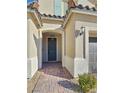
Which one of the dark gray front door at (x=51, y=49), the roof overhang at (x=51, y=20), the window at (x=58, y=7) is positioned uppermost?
the window at (x=58, y=7)

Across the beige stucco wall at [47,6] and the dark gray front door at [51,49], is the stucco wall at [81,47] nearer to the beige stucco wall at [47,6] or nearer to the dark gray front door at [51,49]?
the dark gray front door at [51,49]

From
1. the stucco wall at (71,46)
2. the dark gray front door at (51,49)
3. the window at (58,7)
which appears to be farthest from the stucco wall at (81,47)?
the window at (58,7)

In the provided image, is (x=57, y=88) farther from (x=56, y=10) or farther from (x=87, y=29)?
(x=56, y=10)

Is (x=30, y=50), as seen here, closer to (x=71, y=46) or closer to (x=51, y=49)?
(x=71, y=46)

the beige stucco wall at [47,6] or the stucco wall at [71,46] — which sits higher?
the beige stucco wall at [47,6]

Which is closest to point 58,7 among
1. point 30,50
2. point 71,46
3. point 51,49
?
point 51,49

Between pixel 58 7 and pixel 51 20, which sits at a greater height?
pixel 58 7

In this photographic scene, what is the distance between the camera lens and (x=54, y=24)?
1330cm
